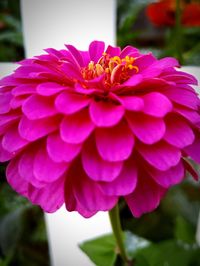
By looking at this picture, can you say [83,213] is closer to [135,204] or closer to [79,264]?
[135,204]

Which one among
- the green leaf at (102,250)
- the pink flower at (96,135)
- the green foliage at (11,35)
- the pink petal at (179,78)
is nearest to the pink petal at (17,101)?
the pink flower at (96,135)

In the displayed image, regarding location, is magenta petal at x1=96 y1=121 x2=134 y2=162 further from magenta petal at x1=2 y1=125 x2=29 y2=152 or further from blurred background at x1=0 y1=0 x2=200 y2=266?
blurred background at x1=0 y1=0 x2=200 y2=266

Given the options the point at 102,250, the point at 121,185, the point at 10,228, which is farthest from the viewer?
the point at 10,228

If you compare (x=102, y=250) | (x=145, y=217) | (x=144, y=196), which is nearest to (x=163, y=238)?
(x=145, y=217)

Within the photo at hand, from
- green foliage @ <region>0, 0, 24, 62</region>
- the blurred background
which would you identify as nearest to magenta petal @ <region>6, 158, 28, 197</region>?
the blurred background

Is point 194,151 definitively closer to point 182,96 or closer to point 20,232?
point 182,96

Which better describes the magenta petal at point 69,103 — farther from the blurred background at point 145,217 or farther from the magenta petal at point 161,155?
the blurred background at point 145,217
